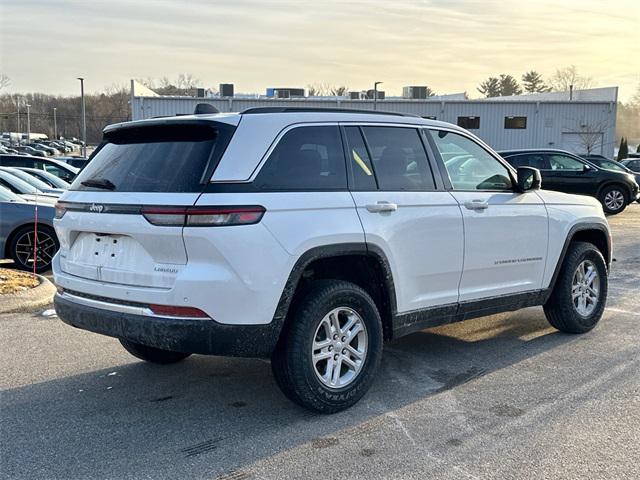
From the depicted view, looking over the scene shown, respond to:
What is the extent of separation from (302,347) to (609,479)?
1809mm

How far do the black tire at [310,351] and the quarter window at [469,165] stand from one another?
1407mm

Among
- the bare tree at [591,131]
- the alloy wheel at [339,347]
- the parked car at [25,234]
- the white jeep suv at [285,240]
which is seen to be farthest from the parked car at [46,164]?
the bare tree at [591,131]

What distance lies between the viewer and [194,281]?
3666 millimetres

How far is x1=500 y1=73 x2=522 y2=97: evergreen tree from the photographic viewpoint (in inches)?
3880

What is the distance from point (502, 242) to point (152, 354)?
9.72ft

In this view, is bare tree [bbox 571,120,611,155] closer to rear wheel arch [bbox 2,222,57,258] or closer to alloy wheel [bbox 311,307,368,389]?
rear wheel arch [bbox 2,222,57,258]

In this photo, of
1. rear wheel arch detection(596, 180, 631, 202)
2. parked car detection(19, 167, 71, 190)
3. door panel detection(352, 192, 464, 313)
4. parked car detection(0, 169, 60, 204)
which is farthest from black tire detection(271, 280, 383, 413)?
rear wheel arch detection(596, 180, 631, 202)

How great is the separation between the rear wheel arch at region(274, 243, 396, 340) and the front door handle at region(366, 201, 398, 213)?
0.26 m

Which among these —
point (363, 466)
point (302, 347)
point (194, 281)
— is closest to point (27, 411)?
point (194, 281)

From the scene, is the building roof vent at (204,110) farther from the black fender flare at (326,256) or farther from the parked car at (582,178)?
the parked car at (582,178)

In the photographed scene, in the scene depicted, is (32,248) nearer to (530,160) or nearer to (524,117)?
(530,160)

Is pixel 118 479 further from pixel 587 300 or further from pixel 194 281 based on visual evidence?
pixel 587 300

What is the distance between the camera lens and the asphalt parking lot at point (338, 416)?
11.6ft

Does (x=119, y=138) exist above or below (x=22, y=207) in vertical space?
above
